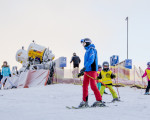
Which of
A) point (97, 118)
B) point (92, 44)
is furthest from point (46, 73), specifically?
point (97, 118)

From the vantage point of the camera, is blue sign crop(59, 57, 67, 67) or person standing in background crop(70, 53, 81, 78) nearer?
person standing in background crop(70, 53, 81, 78)

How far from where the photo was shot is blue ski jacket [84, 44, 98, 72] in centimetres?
587

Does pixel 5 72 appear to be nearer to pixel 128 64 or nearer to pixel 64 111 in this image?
pixel 128 64

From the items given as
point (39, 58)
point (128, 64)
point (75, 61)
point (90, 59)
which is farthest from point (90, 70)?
point (128, 64)

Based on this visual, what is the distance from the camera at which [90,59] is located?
587cm

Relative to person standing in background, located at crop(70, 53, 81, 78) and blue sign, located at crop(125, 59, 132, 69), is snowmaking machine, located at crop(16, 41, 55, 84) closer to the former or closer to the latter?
person standing in background, located at crop(70, 53, 81, 78)

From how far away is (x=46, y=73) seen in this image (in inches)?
662

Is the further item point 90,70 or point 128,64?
point 128,64

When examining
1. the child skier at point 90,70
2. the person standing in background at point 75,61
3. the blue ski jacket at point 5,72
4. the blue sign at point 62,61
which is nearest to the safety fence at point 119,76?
the person standing in background at point 75,61

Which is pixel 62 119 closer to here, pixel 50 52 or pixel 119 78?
pixel 119 78

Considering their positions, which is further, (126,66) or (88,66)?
(126,66)

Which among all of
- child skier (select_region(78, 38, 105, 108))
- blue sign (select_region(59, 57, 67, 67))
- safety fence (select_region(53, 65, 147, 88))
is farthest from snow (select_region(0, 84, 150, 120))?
blue sign (select_region(59, 57, 67, 67))

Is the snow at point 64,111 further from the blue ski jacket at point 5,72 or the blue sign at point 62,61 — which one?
the blue sign at point 62,61

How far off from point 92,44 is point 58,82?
13174 millimetres
